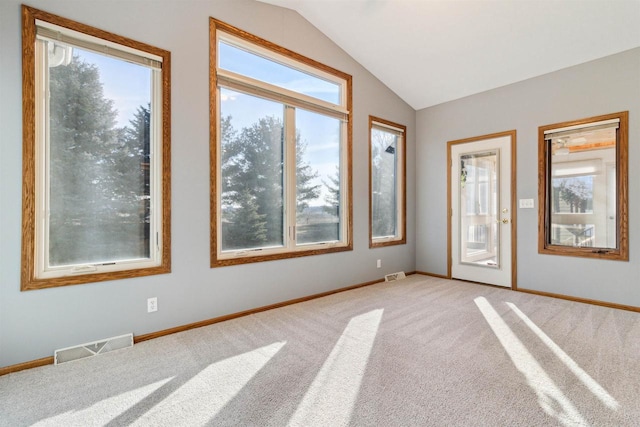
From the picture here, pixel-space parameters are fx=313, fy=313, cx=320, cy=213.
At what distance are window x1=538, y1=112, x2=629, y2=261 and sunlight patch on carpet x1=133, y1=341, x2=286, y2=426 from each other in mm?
3800

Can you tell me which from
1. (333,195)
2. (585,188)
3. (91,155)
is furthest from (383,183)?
(91,155)

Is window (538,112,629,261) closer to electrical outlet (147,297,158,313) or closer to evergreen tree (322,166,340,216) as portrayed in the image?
evergreen tree (322,166,340,216)

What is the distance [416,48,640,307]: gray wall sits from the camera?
134 inches

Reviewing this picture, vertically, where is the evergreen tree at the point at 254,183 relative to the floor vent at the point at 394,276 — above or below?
above

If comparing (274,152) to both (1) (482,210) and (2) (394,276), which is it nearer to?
(2) (394,276)

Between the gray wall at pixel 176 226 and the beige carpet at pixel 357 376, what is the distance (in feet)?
0.80

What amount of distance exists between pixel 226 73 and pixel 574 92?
4.04 m

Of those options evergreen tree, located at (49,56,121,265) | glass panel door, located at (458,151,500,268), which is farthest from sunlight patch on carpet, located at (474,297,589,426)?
evergreen tree, located at (49,56,121,265)

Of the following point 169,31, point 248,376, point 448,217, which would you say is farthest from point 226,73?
point 448,217

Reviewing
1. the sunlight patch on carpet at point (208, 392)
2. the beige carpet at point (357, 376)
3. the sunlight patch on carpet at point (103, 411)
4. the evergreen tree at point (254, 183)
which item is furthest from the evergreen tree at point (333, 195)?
the sunlight patch on carpet at point (103, 411)

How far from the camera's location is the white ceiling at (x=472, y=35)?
3123 mm

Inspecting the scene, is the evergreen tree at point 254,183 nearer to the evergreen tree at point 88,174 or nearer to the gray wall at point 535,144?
the evergreen tree at point 88,174

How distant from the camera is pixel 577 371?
2.13 m

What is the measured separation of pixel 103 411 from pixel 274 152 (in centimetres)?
269
